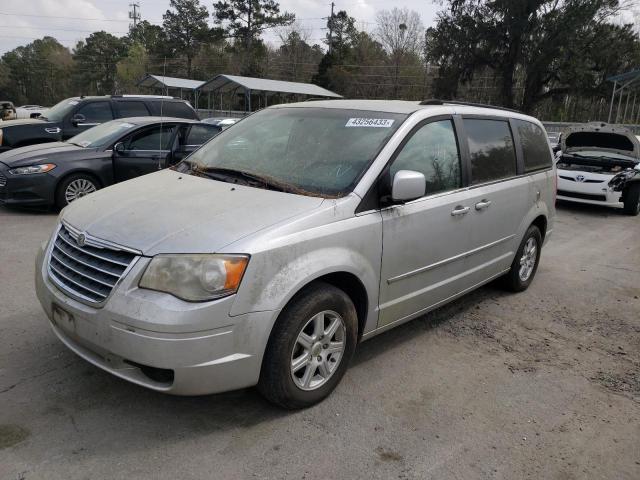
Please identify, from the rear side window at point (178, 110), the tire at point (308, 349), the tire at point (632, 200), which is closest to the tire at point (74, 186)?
the rear side window at point (178, 110)

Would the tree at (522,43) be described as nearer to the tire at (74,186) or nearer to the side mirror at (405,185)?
the tire at (74,186)

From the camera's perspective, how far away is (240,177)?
3547 millimetres

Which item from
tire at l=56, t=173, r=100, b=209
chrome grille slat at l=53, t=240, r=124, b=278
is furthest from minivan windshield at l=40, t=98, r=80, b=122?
chrome grille slat at l=53, t=240, r=124, b=278

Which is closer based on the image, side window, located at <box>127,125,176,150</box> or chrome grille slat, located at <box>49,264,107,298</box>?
chrome grille slat, located at <box>49,264,107,298</box>

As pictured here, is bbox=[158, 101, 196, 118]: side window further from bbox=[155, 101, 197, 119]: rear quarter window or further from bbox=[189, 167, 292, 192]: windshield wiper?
bbox=[189, 167, 292, 192]: windshield wiper

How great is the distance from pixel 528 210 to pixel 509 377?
76.4 inches

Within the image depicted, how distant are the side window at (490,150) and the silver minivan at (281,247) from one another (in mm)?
21

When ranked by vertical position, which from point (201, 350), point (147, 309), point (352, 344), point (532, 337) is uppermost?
point (147, 309)

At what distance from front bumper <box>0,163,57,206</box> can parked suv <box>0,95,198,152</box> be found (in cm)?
266

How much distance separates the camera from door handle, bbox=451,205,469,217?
3.90 metres

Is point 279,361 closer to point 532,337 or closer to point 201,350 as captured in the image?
point 201,350

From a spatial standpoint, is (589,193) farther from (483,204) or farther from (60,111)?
(60,111)

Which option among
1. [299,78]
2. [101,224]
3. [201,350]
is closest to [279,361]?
[201,350]

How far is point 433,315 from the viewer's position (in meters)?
4.75
